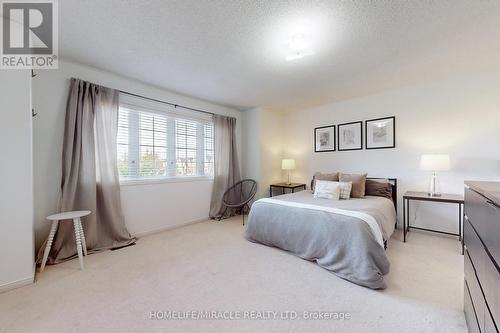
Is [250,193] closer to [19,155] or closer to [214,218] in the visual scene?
[214,218]

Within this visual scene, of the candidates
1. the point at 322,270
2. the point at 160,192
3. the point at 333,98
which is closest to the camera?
the point at 322,270

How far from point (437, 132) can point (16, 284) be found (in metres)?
5.25

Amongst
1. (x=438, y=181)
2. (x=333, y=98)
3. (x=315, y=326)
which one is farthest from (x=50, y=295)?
(x=438, y=181)

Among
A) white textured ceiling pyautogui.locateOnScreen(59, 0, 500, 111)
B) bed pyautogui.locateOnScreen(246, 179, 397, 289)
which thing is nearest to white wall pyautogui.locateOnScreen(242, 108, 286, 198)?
white textured ceiling pyautogui.locateOnScreen(59, 0, 500, 111)

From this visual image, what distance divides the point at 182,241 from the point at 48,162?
184 centimetres

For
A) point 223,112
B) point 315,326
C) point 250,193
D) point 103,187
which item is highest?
point 223,112

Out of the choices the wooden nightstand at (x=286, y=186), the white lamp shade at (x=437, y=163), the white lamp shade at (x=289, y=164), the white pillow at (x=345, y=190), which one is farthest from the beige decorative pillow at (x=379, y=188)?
the white lamp shade at (x=289, y=164)

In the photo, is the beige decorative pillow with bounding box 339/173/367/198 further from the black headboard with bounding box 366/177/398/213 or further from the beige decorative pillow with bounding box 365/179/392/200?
the black headboard with bounding box 366/177/398/213

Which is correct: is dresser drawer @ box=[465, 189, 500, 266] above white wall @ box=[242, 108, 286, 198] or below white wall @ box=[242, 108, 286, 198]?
below

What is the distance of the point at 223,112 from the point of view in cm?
434

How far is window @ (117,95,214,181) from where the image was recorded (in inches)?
118

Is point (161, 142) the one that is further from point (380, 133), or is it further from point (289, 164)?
point (380, 133)

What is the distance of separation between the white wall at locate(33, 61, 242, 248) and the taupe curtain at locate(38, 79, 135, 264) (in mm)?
112

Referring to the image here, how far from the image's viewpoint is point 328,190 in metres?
3.07
